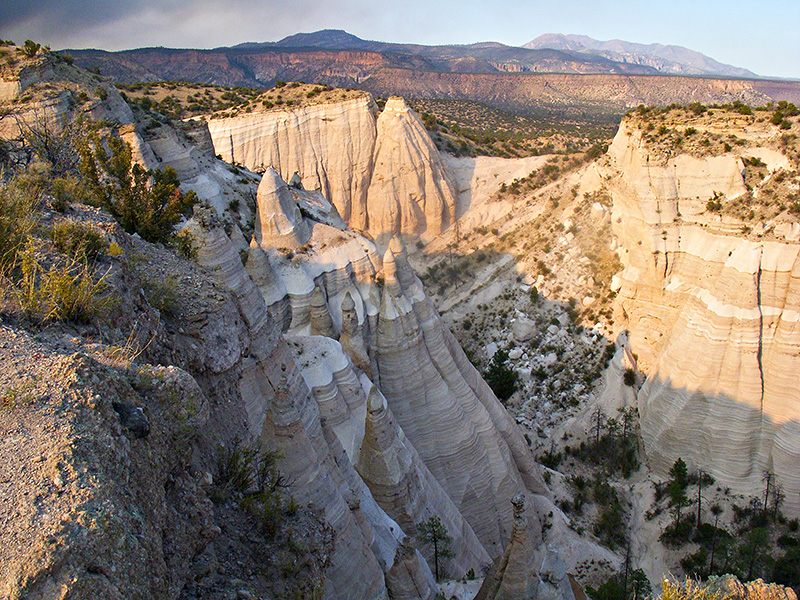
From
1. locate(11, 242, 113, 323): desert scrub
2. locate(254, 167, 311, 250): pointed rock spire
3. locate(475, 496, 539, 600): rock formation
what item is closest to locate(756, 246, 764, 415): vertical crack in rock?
locate(475, 496, 539, 600): rock formation

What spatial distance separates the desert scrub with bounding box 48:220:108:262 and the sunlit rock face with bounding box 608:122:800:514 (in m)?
19.7

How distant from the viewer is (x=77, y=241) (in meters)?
5.41

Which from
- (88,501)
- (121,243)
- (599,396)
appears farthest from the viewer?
(599,396)

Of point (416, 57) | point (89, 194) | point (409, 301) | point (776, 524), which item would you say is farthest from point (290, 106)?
point (416, 57)

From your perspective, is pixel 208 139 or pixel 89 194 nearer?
pixel 89 194

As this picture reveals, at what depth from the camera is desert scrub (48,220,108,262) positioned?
5297 millimetres

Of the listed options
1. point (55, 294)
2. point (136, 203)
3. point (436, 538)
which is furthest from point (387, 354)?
point (55, 294)

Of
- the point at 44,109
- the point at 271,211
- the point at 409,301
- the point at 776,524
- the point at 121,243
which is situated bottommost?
the point at 776,524

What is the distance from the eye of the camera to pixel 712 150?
20.9m

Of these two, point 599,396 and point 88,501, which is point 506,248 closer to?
point 599,396

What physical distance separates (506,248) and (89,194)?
2944cm

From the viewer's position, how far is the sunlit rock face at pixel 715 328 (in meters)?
17.9

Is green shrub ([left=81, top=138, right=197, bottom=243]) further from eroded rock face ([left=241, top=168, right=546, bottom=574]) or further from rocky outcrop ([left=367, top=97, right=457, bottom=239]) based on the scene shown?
rocky outcrop ([left=367, top=97, right=457, bottom=239])

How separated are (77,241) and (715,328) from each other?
1996 centimetres
